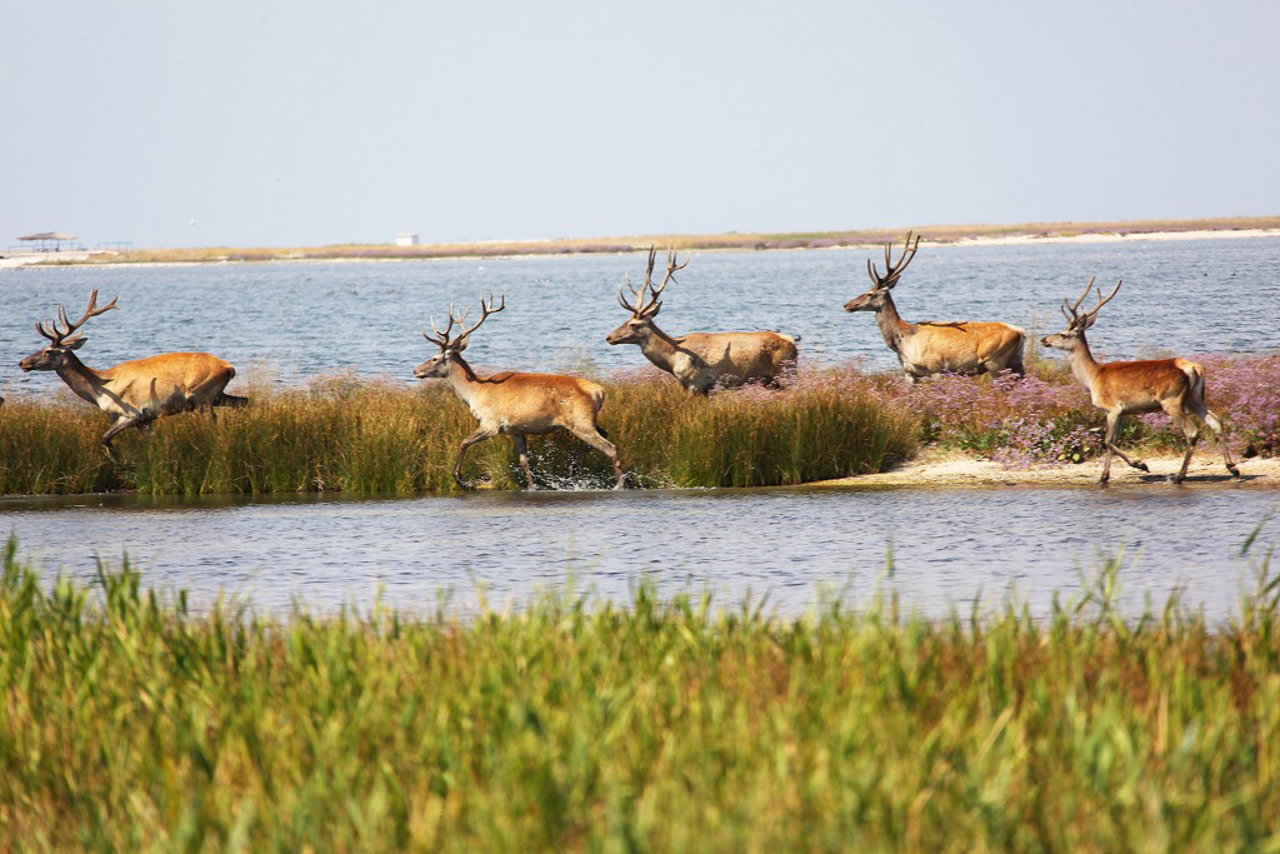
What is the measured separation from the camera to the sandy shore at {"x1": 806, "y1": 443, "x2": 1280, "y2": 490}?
1520cm

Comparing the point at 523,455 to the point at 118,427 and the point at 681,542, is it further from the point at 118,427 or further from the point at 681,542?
the point at 118,427

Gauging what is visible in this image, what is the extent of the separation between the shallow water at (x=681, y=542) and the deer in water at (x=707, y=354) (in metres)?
2.83

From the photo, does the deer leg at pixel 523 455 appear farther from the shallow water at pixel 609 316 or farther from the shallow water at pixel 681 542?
the shallow water at pixel 609 316

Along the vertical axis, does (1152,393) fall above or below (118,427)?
above

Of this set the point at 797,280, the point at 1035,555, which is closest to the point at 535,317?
the point at 797,280

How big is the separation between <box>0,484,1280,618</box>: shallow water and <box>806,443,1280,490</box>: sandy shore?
0.38 m

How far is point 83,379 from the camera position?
17.4 metres

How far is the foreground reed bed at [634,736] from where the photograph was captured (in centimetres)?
436

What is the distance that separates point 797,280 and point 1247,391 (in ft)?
287

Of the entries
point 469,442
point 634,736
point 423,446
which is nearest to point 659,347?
point 423,446

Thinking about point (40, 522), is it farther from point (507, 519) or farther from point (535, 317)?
point (535, 317)

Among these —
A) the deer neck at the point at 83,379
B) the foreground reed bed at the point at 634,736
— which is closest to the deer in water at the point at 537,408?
the deer neck at the point at 83,379

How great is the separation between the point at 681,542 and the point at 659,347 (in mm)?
6600

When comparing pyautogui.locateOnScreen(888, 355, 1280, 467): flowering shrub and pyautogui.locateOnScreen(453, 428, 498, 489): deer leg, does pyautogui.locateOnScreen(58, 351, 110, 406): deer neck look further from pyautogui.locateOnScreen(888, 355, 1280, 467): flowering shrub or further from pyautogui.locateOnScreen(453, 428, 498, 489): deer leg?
pyautogui.locateOnScreen(888, 355, 1280, 467): flowering shrub
